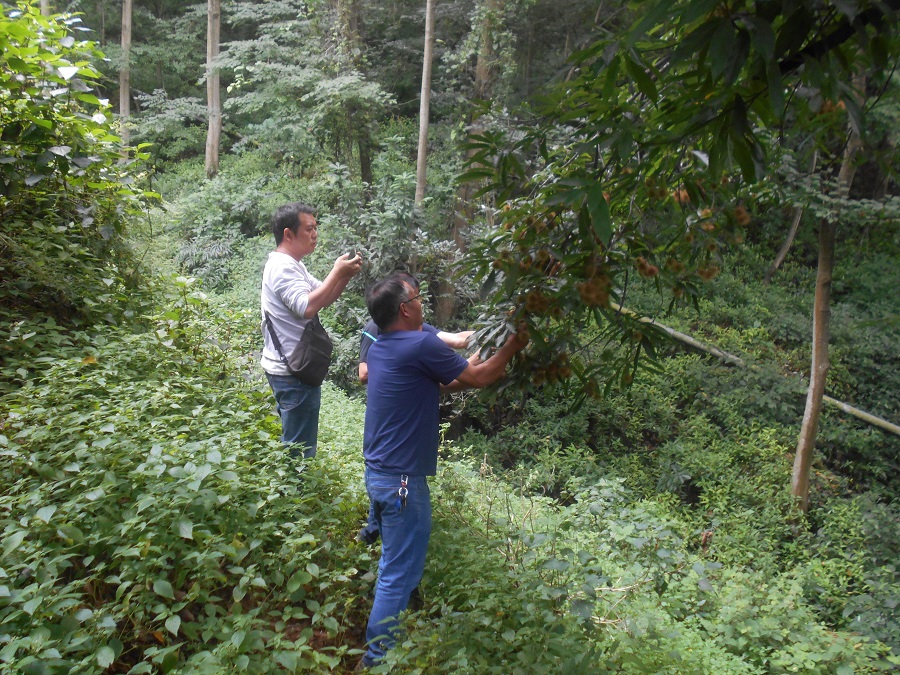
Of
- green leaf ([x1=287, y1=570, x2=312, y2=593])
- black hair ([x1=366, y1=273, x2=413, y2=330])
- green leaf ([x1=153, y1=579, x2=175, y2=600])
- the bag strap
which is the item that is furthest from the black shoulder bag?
green leaf ([x1=153, y1=579, x2=175, y2=600])

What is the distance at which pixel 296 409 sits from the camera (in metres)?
3.54

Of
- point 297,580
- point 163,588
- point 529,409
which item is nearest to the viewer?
point 163,588

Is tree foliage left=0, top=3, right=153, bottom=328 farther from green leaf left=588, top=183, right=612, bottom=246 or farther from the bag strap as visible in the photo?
green leaf left=588, top=183, right=612, bottom=246

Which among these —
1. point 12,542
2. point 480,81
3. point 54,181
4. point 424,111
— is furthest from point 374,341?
point 480,81

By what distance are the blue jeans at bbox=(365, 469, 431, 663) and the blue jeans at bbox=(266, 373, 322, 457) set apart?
0.92 metres

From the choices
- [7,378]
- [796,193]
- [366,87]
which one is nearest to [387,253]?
[366,87]

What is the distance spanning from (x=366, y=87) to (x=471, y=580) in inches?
362

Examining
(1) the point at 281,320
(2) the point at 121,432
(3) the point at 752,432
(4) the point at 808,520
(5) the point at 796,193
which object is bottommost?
(4) the point at 808,520

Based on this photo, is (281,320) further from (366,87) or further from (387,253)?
(366,87)

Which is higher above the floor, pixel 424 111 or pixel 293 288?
pixel 424 111

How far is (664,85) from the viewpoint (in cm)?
183

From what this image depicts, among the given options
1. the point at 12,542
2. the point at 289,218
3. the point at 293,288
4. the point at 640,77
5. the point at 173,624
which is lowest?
the point at 173,624

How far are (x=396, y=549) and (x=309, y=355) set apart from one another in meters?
1.21

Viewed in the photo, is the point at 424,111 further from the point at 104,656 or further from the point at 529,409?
the point at 104,656
